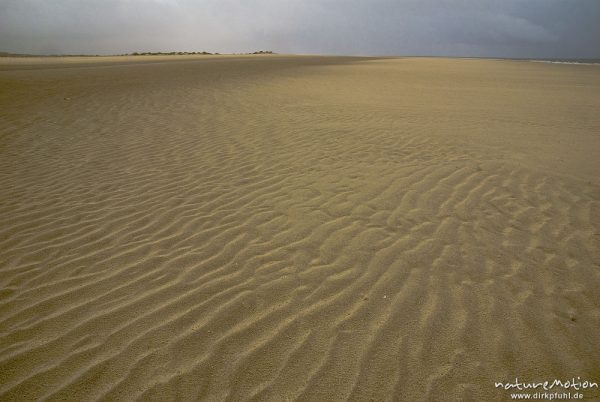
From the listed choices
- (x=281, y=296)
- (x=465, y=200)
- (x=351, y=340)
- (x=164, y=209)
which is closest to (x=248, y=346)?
(x=281, y=296)

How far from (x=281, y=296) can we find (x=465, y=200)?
294 centimetres

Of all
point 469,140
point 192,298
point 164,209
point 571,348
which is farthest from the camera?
point 469,140

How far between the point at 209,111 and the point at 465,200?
26.4 feet

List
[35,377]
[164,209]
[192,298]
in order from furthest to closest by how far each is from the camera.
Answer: [164,209] < [192,298] < [35,377]

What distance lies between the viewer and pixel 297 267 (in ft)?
10.8

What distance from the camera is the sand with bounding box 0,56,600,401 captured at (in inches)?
90.4

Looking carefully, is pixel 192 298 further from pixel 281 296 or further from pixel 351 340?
pixel 351 340

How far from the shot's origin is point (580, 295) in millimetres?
2924

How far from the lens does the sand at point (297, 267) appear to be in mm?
2295

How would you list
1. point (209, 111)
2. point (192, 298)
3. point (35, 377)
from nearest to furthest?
point (35, 377) → point (192, 298) → point (209, 111)

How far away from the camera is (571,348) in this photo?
2441 millimetres

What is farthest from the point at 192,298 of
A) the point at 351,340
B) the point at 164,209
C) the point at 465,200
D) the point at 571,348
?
the point at 465,200

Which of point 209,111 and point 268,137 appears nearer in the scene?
point 268,137

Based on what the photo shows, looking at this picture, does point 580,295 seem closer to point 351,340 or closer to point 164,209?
point 351,340
